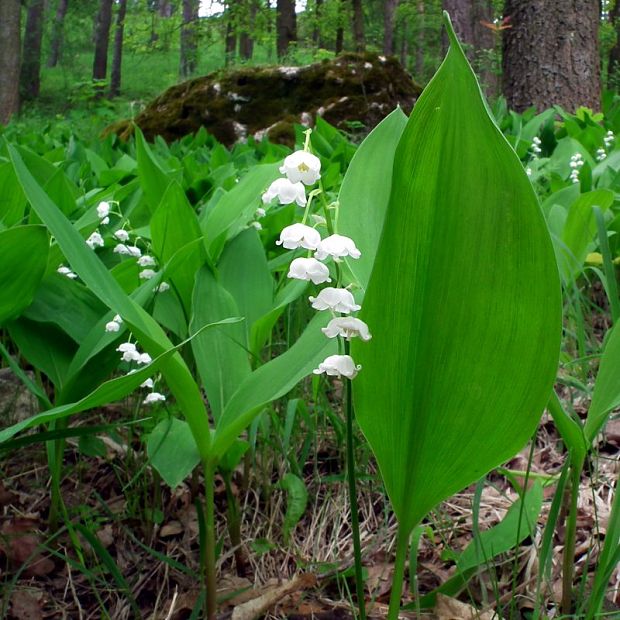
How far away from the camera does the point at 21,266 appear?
1249mm

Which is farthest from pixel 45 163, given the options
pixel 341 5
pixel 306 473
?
pixel 341 5

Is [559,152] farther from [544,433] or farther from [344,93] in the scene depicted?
[344,93]

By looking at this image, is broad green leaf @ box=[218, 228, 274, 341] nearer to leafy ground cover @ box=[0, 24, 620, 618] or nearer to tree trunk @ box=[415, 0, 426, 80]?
leafy ground cover @ box=[0, 24, 620, 618]

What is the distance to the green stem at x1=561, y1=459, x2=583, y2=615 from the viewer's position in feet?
3.54

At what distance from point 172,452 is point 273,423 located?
34cm

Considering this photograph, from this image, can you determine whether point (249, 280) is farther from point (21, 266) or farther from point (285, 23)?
point (285, 23)

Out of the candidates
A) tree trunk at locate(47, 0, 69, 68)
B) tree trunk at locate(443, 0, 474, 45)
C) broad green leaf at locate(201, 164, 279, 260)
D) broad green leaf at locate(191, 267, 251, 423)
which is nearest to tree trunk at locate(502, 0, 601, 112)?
broad green leaf at locate(201, 164, 279, 260)

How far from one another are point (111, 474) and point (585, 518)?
1.09 metres

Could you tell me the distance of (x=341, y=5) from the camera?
19000mm

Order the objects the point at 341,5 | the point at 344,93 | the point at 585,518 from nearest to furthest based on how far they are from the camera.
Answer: the point at 585,518 → the point at 344,93 → the point at 341,5

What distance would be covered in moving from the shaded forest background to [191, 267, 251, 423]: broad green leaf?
438 centimetres

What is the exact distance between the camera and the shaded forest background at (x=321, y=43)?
5203mm

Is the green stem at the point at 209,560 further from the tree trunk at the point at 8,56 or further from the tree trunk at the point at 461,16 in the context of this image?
the tree trunk at the point at 461,16

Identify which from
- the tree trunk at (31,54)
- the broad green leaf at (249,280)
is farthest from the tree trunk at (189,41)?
the broad green leaf at (249,280)
